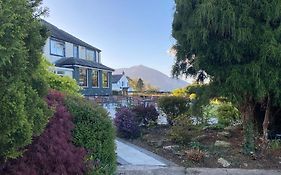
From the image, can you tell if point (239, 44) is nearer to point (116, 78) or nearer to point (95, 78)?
point (95, 78)

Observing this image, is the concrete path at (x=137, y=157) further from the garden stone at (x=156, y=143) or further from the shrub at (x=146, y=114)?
the shrub at (x=146, y=114)

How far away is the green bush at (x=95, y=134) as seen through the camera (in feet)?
14.3

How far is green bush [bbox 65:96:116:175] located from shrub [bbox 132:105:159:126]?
21.0 ft

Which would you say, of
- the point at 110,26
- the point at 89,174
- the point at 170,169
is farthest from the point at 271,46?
the point at 110,26

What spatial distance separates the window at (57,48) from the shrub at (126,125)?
1757 cm

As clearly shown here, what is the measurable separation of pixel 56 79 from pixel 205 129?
540 centimetres

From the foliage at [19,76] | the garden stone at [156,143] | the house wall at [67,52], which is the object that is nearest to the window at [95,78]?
the house wall at [67,52]

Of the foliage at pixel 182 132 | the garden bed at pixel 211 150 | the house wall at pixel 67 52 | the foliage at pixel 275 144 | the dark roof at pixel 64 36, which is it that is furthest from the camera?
the dark roof at pixel 64 36

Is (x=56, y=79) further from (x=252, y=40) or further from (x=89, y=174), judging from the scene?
(x=252, y=40)

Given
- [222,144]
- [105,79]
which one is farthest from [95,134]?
[105,79]

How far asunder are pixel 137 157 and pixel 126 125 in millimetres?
2199

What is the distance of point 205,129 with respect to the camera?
34.7 feet

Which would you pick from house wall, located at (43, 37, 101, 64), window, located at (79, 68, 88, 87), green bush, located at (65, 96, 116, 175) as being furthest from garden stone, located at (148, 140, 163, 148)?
window, located at (79, 68, 88, 87)

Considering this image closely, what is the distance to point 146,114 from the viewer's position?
11352mm
